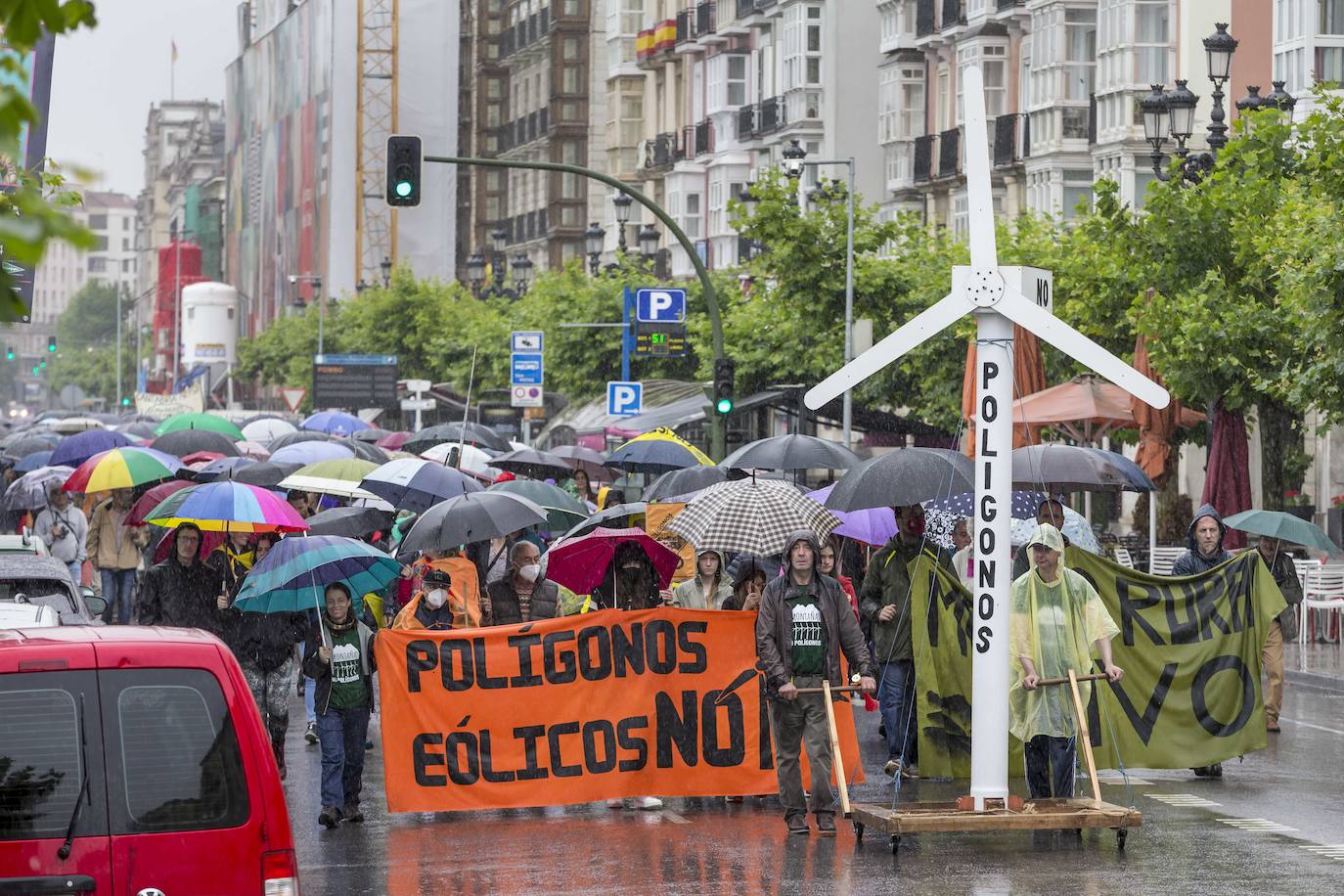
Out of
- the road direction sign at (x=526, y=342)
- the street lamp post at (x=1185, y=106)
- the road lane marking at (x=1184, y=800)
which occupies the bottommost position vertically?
the road lane marking at (x=1184, y=800)

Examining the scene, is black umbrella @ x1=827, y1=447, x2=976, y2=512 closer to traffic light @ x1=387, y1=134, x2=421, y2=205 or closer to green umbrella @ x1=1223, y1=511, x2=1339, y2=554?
green umbrella @ x1=1223, y1=511, x2=1339, y2=554

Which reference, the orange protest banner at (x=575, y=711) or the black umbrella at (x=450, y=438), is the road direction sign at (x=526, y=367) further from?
the orange protest banner at (x=575, y=711)

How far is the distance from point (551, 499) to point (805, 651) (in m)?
8.33

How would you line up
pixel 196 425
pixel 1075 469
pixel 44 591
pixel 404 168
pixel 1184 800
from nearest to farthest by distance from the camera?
pixel 1184 800, pixel 44 591, pixel 1075 469, pixel 404 168, pixel 196 425

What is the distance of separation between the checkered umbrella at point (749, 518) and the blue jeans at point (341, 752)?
2.51 metres

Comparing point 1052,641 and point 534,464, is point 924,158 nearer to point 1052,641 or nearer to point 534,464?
point 534,464

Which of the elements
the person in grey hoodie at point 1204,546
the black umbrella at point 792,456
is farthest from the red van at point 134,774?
the black umbrella at point 792,456

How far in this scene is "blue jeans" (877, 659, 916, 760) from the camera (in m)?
15.6

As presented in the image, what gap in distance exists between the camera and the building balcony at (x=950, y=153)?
55.8m

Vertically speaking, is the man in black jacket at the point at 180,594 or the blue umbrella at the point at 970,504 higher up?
the blue umbrella at the point at 970,504

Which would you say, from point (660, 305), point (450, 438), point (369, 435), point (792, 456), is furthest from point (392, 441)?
point (792, 456)

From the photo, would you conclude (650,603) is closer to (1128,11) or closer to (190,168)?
(1128,11)

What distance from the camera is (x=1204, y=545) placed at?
56.9 feet

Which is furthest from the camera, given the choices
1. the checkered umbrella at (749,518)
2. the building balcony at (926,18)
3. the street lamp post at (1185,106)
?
the building balcony at (926,18)
